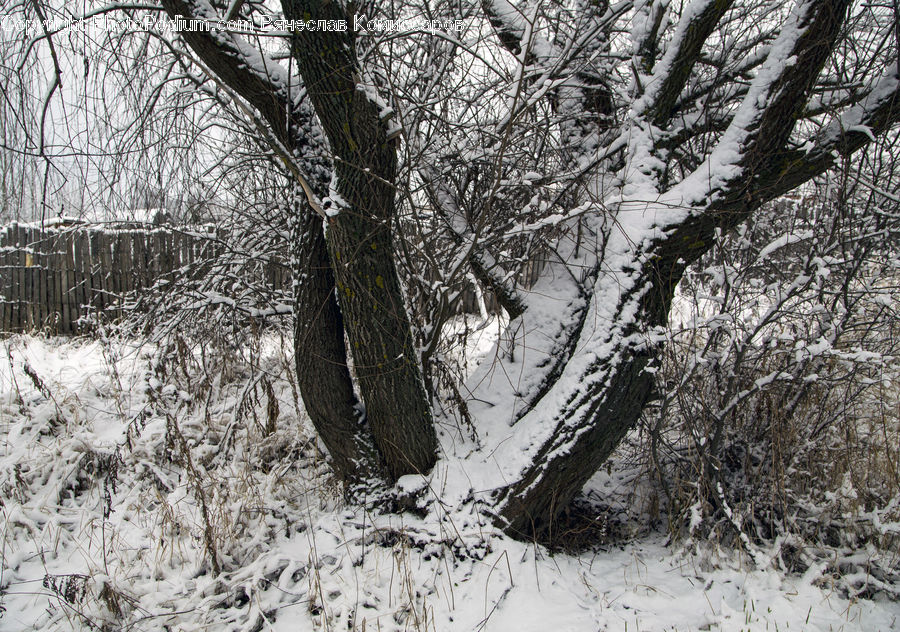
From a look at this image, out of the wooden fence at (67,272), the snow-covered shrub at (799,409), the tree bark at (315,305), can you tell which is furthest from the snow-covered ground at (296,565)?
the wooden fence at (67,272)

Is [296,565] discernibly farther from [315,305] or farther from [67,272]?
[67,272]

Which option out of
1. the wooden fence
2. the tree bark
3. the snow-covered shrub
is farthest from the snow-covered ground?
the wooden fence

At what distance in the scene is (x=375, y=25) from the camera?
9.13 feet

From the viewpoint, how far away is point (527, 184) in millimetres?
2637

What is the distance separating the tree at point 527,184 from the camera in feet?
7.46

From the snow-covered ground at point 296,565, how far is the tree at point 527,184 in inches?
13.7

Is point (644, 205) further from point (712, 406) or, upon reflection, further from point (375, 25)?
point (375, 25)

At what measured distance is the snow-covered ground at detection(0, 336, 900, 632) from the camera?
Answer: 2176 mm

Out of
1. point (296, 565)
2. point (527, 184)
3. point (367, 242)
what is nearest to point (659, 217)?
point (527, 184)

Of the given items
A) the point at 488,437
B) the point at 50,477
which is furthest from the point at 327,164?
the point at 50,477

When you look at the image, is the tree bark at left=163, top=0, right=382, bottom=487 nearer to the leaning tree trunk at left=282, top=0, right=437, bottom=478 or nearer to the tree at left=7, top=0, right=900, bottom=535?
the tree at left=7, top=0, right=900, bottom=535

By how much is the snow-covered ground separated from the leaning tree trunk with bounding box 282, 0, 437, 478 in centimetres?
36

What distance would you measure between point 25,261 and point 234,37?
592cm

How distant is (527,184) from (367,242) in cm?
91
